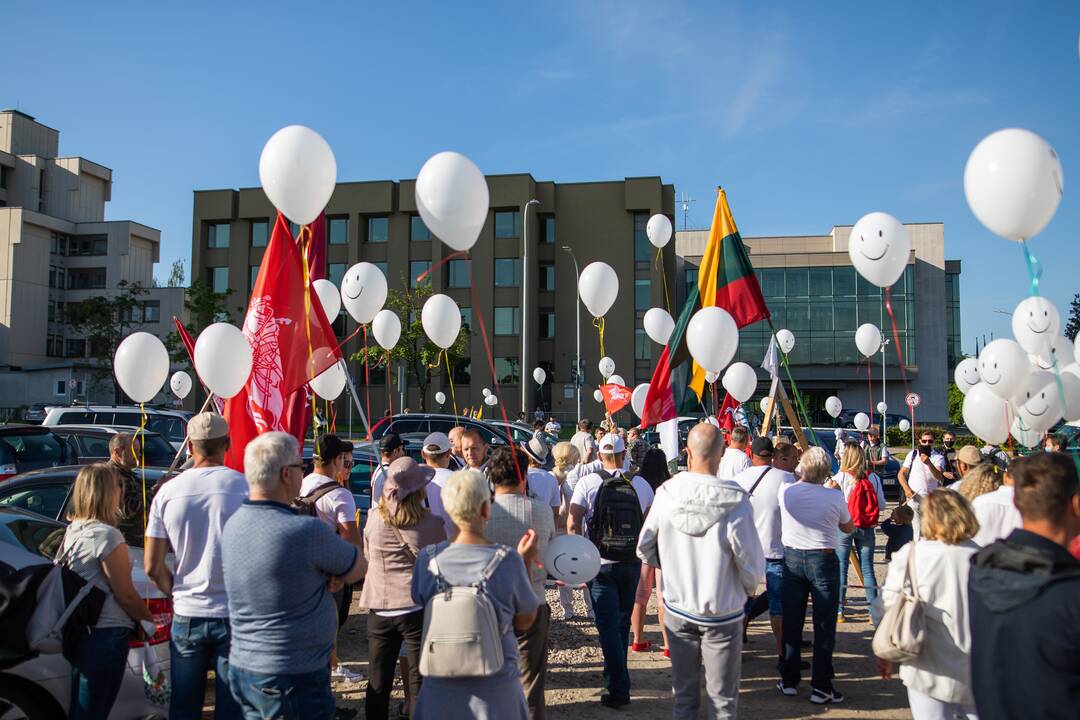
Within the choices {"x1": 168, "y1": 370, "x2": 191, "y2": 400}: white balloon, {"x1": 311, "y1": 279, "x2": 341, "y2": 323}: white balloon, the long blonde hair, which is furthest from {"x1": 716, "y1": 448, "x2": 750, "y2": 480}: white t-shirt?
{"x1": 168, "y1": 370, "x2": 191, "y2": 400}: white balloon

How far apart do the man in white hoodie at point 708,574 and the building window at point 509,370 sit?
138ft

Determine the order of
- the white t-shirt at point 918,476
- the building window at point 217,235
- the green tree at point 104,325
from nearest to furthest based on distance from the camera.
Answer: the white t-shirt at point 918,476, the green tree at point 104,325, the building window at point 217,235

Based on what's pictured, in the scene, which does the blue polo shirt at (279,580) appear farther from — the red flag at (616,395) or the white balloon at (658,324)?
the red flag at (616,395)

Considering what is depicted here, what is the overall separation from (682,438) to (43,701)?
727 inches

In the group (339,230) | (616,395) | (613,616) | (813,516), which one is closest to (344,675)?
(613,616)

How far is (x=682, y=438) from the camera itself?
835 inches

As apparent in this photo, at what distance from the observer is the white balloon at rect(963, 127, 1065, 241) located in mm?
4238

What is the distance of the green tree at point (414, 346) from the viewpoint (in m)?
37.7

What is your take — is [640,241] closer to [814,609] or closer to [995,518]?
[814,609]

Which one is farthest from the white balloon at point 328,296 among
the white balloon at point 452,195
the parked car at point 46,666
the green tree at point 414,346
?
the green tree at point 414,346

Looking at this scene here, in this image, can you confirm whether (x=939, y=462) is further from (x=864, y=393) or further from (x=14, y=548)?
(x=864, y=393)

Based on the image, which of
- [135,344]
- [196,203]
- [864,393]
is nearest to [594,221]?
[864,393]

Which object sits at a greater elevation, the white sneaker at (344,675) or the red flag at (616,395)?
the red flag at (616,395)

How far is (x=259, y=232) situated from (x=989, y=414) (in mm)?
49811
